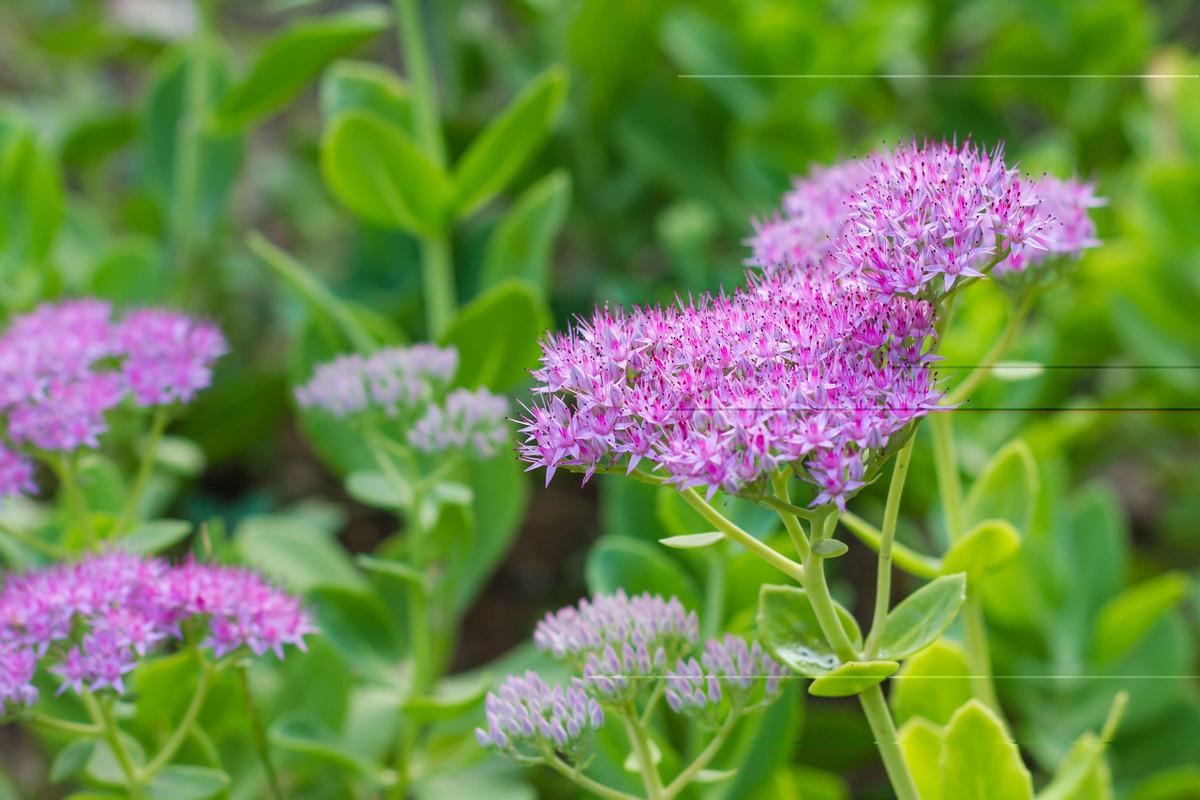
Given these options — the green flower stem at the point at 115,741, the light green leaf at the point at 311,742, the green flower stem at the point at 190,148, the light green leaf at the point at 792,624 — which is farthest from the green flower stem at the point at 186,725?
the green flower stem at the point at 190,148

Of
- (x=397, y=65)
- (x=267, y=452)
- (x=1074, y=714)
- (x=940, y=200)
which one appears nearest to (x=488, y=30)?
(x=397, y=65)

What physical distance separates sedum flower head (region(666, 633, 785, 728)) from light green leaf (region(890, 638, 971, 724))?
0.17 m

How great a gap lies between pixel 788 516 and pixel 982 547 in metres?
0.24

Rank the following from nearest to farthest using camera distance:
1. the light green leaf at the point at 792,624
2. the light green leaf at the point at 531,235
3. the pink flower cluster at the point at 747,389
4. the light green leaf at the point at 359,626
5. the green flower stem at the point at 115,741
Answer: the pink flower cluster at the point at 747,389, the light green leaf at the point at 792,624, the green flower stem at the point at 115,741, the light green leaf at the point at 359,626, the light green leaf at the point at 531,235

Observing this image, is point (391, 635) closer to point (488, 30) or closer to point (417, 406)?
point (417, 406)

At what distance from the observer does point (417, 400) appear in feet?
3.25

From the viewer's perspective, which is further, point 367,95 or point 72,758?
point 367,95

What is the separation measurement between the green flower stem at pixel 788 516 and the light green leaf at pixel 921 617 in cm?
7

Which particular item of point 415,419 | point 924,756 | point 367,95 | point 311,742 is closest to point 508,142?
point 367,95

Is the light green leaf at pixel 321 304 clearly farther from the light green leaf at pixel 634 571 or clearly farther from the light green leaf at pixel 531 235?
the light green leaf at pixel 634 571

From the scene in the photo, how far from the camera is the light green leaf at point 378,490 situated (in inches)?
41.4

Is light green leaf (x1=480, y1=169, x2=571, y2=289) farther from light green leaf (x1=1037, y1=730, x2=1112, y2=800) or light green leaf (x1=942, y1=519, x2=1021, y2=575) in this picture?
light green leaf (x1=1037, y1=730, x2=1112, y2=800)

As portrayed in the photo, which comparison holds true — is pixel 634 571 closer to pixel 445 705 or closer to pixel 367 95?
pixel 445 705

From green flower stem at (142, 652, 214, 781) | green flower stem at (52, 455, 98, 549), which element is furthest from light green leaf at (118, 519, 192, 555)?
green flower stem at (142, 652, 214, 781)
